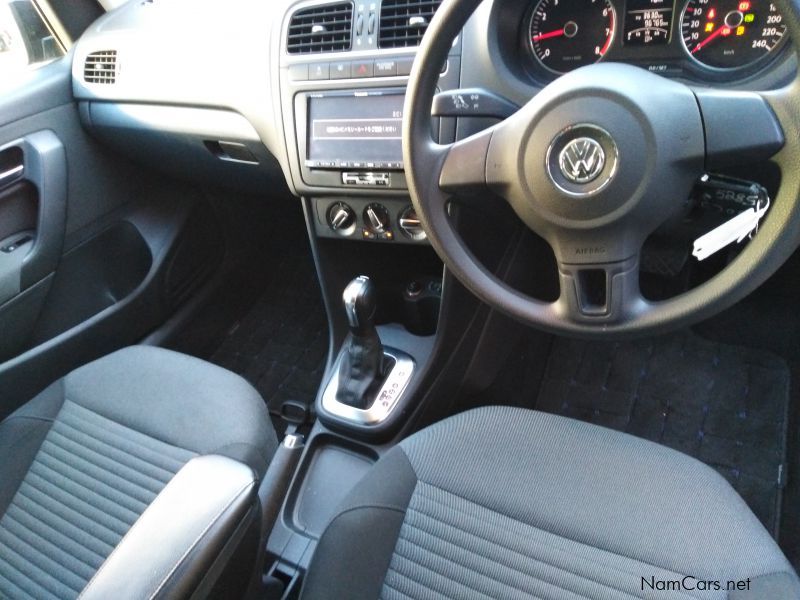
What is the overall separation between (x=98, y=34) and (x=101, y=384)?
0.94 m

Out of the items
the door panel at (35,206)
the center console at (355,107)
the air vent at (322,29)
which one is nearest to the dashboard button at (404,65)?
the center console at (355,107)

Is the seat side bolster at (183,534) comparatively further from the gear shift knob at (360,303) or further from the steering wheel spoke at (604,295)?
the steering wheel spoke at (604,295)

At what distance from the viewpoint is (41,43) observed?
5.74ft

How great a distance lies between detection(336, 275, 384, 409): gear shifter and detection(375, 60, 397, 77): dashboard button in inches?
13.6

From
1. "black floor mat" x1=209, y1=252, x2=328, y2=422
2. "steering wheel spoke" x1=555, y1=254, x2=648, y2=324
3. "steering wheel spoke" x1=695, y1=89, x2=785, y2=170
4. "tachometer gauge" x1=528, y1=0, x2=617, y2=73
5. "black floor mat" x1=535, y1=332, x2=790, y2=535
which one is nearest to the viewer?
"steering wheel spoke" x1=695, y1=89, x2=785, y2=170

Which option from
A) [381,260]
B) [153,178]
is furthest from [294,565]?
[153,178]

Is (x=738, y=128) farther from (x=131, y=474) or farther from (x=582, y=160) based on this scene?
(x=131, y=474)

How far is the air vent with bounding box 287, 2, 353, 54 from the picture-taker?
3.85ft

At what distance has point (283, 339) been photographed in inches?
77.5

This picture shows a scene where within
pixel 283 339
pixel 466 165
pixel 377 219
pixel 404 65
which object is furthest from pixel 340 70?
pixel 283 339

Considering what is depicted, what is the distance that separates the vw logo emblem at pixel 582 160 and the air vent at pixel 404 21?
0.39 metres

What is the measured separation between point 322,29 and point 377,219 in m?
0.34

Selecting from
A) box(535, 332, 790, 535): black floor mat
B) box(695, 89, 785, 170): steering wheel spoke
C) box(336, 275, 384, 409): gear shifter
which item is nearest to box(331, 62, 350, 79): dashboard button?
box(336, 275, 384, 409): gear shifter

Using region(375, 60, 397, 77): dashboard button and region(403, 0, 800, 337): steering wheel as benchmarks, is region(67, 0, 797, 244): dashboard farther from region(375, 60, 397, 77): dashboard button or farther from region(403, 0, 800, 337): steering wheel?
region(403, 0, 800, 337): steering wheel
